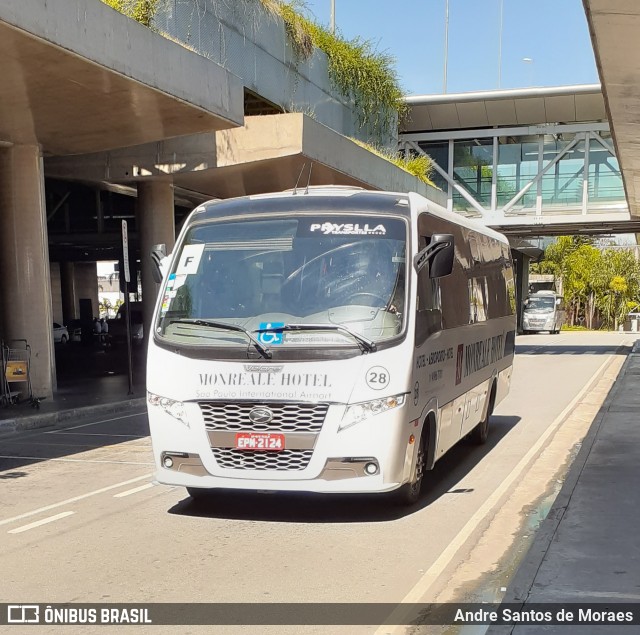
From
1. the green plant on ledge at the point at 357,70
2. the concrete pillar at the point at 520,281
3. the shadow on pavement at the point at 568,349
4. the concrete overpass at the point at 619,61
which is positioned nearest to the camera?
the concrete overpass at the point at 619,61

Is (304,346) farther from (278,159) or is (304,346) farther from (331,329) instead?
(278,159)

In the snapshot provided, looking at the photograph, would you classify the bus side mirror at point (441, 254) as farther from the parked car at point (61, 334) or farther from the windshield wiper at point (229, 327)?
the parked car at point (61, 334)

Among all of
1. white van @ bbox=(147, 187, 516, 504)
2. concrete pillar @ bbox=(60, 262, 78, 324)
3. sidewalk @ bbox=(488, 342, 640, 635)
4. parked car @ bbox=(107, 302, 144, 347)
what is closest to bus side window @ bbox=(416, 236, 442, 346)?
white van @ bbox=(147, 187, 516, 504)

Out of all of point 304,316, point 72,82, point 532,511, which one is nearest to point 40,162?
point 72,82

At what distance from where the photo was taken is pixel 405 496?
7902 millimetres

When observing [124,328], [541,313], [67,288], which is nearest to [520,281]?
[541,313]

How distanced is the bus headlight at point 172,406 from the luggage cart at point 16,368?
9.05 m

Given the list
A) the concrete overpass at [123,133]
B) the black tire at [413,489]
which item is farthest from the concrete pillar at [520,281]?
the black tire at [413,489]

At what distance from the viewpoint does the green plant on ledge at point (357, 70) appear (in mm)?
26797

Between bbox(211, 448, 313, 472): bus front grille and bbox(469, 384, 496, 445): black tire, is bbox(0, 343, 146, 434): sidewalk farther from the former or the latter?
bbox(211, 448, 313, 472): bus front grille

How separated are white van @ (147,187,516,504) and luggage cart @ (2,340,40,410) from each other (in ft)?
28.8

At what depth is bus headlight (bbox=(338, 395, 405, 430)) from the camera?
7090 mm

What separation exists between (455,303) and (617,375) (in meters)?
14.7

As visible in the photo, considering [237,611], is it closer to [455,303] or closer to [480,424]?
[455,303]
